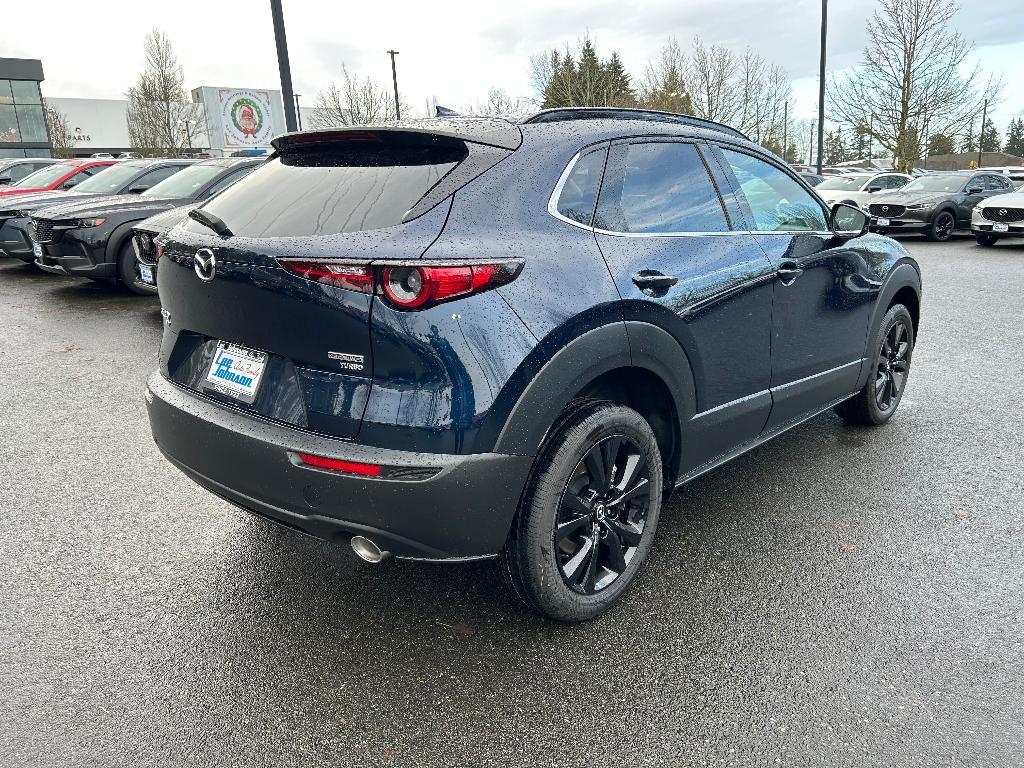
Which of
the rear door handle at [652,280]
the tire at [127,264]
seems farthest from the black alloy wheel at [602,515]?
the tire at [127,264]

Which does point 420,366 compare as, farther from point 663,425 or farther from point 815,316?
point 815,316

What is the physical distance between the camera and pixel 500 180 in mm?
2457

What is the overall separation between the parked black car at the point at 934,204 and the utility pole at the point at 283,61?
11995 mm

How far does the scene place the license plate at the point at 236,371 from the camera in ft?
8.04

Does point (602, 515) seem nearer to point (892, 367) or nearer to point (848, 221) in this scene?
point (848, 221)

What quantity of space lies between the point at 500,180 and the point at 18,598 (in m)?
2.37

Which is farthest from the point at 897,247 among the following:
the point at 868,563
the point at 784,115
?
the point at 784,115

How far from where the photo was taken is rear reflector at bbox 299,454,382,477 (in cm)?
220

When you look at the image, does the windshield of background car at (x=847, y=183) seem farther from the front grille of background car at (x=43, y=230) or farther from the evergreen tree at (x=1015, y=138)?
the evergreen tree at (x=1015, y=138)

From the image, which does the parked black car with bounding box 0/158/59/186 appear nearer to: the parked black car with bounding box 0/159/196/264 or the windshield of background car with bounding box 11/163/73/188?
the windshield of background car with bounding box 11/163/73/188

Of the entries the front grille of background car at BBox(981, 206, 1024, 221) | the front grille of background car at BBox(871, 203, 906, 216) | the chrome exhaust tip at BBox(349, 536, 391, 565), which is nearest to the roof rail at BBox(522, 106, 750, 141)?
the chrome exhaust tip at BBox(349, 536, 391, 565)

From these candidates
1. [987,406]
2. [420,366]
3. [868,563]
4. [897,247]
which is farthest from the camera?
[987,406]

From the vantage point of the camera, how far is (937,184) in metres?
17.1

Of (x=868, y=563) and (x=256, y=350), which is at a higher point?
(x=256, y=350)
